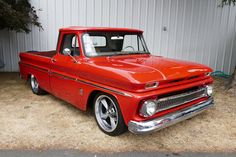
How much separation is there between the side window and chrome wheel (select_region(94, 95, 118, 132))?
107 centimetres

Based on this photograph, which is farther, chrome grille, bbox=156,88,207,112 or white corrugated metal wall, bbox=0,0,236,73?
white corrugated metal wall, bbox=0,0,236,73

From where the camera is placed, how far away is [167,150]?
3105mm

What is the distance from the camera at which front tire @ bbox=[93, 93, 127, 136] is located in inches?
125

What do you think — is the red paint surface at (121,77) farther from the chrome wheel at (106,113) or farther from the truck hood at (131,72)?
the chrome wheel at (106,113)

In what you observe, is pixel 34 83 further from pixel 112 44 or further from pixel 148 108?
pixel 148 108

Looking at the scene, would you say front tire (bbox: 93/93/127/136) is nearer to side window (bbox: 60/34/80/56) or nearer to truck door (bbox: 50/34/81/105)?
truck door (bbox: 50/34/81/105)

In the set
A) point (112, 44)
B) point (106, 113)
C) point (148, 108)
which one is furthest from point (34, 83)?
point (148, 108)

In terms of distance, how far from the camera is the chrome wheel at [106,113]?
3.38 m

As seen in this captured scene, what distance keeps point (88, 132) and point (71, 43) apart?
184 centimetres

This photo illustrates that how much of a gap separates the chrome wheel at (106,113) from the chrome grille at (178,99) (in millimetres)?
697

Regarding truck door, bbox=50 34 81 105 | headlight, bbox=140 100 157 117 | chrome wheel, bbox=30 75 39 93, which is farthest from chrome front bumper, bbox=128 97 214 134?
chrome wheel, bbox=30 75 39 93

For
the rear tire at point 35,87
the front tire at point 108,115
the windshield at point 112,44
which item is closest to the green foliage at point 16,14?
the rear tire at point 35,87

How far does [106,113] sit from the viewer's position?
354 cm

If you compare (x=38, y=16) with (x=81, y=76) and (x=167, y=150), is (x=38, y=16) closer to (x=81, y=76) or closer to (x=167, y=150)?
(x=81, y=76)
